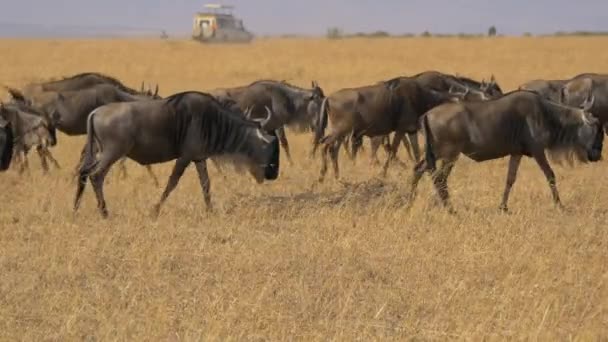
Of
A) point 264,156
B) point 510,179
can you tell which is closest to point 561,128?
point 510,179

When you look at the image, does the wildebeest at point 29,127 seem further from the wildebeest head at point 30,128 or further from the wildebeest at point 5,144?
Result: the wildebeest at point 5,144

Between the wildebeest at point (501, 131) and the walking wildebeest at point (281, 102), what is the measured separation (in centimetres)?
413

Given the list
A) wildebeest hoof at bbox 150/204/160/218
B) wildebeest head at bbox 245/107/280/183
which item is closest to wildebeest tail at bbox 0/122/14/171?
wildebeest hoof at bbox 150/204/160/218

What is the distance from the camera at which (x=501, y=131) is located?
8453 mm

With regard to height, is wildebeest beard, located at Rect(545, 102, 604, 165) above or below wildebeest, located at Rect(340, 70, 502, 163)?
below

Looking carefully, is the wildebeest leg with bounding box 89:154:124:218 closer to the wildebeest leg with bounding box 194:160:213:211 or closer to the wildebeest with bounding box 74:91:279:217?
the wildebeest with bounding box 74:91:279:217

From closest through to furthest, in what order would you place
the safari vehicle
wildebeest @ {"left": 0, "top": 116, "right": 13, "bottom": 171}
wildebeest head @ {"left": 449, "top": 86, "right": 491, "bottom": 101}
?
wildebeest @ {"left": 0, "top": 116, "right": 13, "bottom": 171}, wildebeest head @ {"left": 449, "top": 86, "right": 491, "bottom": 101}, the safari vehicle

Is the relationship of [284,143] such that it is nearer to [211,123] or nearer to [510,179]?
[211,123]

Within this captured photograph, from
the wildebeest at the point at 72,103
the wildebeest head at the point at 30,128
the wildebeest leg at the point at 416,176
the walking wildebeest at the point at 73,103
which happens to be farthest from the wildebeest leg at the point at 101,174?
the wildebeest leg at the point at 416,176

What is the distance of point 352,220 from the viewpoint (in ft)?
25.5

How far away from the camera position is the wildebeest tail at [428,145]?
8484 mm

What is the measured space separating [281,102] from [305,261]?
21.5 feet

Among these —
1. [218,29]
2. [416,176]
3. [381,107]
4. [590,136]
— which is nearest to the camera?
[416,176]

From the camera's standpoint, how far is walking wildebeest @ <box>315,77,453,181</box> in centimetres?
1089
